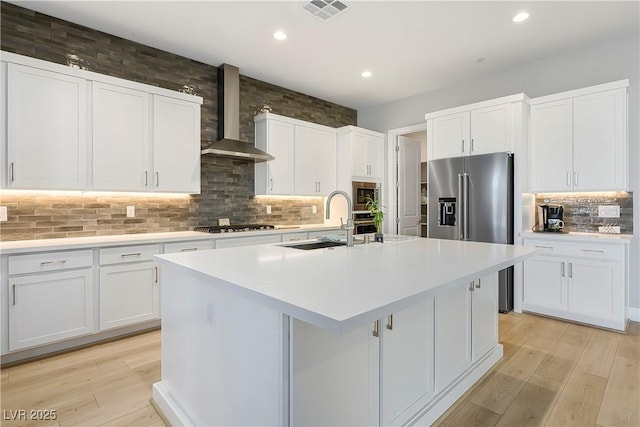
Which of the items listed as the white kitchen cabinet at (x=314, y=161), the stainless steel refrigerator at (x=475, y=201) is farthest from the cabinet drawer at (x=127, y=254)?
the stainless steel refrigerator at (x=475, y=201)

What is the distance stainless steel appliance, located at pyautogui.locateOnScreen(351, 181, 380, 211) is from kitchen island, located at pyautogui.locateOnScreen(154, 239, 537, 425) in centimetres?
283

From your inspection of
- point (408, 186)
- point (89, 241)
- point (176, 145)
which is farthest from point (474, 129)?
point (89, 241)

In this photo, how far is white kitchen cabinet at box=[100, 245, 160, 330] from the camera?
2.87 m

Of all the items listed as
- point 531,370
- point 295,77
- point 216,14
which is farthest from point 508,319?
point 216,14

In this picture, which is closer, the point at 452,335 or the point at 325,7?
the point at 452,335

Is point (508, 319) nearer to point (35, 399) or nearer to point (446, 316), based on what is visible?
point (446, 316)

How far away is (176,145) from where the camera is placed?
11.6ft

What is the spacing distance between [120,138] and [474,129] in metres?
3.86

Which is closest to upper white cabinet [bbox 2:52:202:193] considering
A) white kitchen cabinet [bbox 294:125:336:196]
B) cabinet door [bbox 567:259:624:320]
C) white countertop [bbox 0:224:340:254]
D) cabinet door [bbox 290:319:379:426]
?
white countertop [bbox 0:224:340:254]

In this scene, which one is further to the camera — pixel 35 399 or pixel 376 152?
pixel 376 152

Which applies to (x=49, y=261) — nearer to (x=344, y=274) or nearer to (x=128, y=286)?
(x=128, y=286)

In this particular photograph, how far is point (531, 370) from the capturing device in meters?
2.42

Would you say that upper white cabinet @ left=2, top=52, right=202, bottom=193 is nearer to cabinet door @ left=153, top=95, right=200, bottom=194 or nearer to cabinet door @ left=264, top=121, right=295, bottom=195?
cabinet door @ left=153, top=95, right=200, bottom=194

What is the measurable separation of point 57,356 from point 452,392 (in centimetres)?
297
